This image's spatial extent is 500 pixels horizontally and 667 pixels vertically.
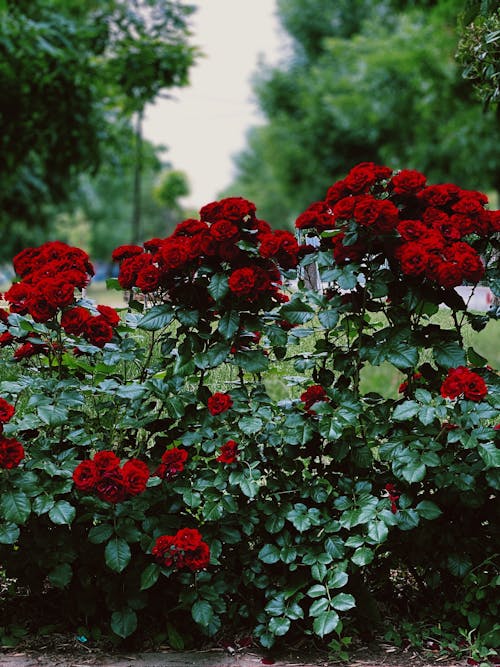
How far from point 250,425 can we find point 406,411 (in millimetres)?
574

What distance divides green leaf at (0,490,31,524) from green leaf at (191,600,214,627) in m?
0.69

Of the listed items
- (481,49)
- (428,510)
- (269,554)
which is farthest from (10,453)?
(481,49)

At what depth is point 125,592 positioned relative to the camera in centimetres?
300

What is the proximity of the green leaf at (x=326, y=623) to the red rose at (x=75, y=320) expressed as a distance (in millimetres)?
1363

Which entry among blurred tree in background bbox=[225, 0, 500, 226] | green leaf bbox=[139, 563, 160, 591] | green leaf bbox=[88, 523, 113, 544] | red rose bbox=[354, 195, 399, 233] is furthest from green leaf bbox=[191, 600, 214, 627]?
blurred tree in background bbox=[225, 0, 500, 226]

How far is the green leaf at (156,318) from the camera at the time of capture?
305 centimetres

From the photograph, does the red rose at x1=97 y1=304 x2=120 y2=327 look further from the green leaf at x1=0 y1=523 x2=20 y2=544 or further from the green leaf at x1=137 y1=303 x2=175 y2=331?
the green leaf at x1=0 y1=523 x2=20 y2=544

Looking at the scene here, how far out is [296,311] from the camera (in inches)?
120

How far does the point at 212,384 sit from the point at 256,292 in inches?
29.2

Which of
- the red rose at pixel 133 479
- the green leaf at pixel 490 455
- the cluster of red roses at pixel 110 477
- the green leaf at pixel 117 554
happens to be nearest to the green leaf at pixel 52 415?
the cluster of red roses at pixel 110 477

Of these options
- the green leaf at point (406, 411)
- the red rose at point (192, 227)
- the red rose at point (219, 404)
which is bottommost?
the green leaf at point (406, 411)

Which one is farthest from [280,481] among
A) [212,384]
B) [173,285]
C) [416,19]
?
[416,19]

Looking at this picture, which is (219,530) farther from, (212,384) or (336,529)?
(212,384)

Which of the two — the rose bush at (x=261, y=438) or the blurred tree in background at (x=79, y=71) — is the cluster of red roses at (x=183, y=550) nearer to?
the rose bush at (x=261, y=438)
